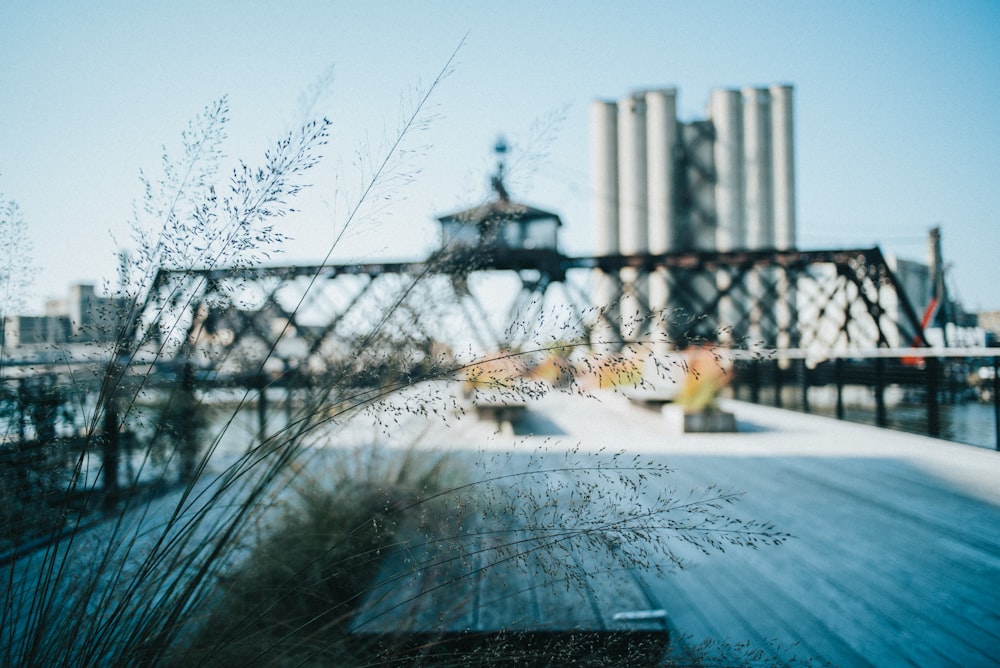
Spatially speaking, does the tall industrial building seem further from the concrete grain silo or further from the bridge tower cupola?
the bridge tower cupola

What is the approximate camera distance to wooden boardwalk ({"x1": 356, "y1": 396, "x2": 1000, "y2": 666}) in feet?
3.60

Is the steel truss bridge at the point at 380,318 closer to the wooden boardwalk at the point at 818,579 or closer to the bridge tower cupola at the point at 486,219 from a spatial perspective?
the bridge tower cupola at the point at 486,219

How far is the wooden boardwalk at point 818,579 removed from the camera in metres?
1.10

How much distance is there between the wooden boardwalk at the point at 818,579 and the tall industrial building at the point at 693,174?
1715cm

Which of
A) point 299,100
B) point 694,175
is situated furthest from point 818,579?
point 694,175

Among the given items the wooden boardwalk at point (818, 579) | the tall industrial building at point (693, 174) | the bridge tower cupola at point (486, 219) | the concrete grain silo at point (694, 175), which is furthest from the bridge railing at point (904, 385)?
the tall industrial building at point (693, 174)

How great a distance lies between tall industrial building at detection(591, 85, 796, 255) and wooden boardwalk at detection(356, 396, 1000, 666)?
17148mm

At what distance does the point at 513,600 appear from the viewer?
50.9 inches

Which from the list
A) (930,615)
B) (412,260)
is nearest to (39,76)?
(412,260)

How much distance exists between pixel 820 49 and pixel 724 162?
55.5 ft

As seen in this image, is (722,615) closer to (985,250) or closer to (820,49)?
(985,250)

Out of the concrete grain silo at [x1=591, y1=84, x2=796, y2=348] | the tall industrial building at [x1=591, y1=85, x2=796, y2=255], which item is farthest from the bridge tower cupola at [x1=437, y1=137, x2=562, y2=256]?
the tall industrial building at [x1=591, y1=85, x2=796, y2=255]

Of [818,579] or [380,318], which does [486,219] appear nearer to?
[380,318]

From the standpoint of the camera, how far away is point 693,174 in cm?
1998
